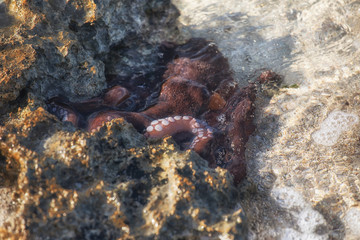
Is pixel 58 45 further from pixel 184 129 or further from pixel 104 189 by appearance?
pixel 104 189

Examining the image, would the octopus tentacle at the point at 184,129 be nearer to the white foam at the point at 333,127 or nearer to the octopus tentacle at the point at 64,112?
the octopus tentacle at the point at 64,112

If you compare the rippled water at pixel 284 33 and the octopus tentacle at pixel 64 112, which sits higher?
the octopus tentacle at pixel 64 112

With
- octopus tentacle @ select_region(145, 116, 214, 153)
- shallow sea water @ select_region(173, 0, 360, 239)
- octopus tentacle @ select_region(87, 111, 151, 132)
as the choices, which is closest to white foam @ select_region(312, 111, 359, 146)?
shallow sea water @ select_region(173, 0, 360, 239)

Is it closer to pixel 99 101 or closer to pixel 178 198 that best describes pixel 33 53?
pixel 99 101

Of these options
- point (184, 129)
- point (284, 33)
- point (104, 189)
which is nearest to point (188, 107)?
point (184, 129)

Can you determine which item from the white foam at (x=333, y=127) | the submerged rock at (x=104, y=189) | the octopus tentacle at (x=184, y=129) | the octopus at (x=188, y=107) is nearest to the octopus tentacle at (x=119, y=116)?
the octopus at (x=188, y=107)

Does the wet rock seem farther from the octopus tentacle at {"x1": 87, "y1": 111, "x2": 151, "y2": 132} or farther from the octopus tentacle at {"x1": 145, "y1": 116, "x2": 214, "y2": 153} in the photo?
the octopus tentacle at {"x1": 145, "y1": 116, "x2": 214, "y2": 153}

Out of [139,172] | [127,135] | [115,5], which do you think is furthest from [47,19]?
[139,172]
